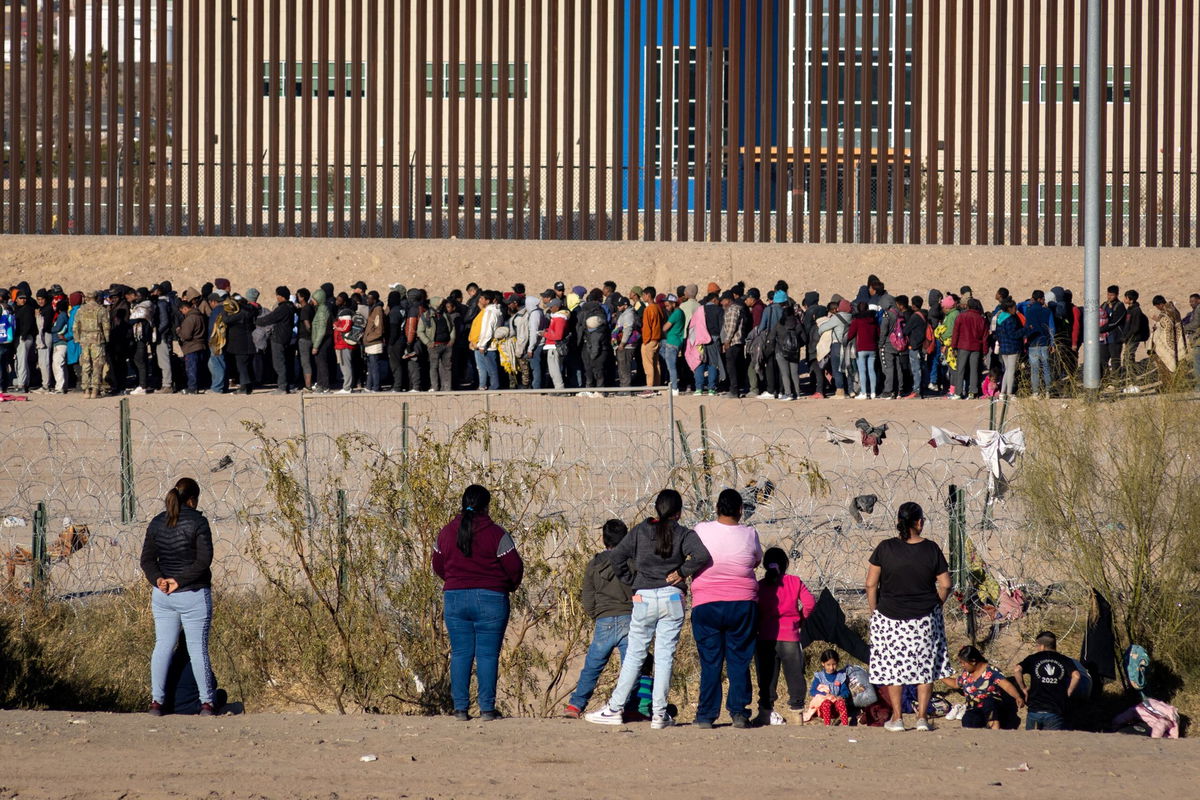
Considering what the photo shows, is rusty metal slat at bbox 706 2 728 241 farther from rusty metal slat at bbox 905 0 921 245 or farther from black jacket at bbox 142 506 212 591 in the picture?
black jacket at bbox 142 506 212 591

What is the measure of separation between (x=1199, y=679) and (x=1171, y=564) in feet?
2.48

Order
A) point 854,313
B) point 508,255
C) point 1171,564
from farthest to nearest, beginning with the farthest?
1. point 508,255
2. point 854,313
3. point 1171,564

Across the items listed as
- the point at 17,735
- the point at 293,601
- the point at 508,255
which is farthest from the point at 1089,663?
the point at 508,255

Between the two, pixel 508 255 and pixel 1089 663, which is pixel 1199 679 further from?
pixel 508 255

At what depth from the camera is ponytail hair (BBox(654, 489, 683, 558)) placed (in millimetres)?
7574

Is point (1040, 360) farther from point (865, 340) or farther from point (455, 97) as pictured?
point (455, 97)

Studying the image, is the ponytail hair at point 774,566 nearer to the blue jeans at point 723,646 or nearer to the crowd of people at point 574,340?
the blue jeans at point 723,646

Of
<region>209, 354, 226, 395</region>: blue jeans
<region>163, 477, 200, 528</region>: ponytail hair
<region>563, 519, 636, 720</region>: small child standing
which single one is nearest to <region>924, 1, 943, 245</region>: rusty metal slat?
<region>209, 354, 226, 395</region>: blue jeans

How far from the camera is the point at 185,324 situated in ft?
58.8

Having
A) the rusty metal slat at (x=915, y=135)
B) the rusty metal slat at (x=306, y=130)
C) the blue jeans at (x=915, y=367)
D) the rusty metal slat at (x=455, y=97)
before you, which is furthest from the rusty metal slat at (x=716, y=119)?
the blue jeans at (x=915, y=367)

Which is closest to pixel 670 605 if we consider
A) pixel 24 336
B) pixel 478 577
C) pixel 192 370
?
pixel 478 577

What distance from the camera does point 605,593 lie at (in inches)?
320

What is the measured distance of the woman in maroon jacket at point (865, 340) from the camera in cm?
1706

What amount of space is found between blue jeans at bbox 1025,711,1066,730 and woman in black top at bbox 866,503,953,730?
0.95m
